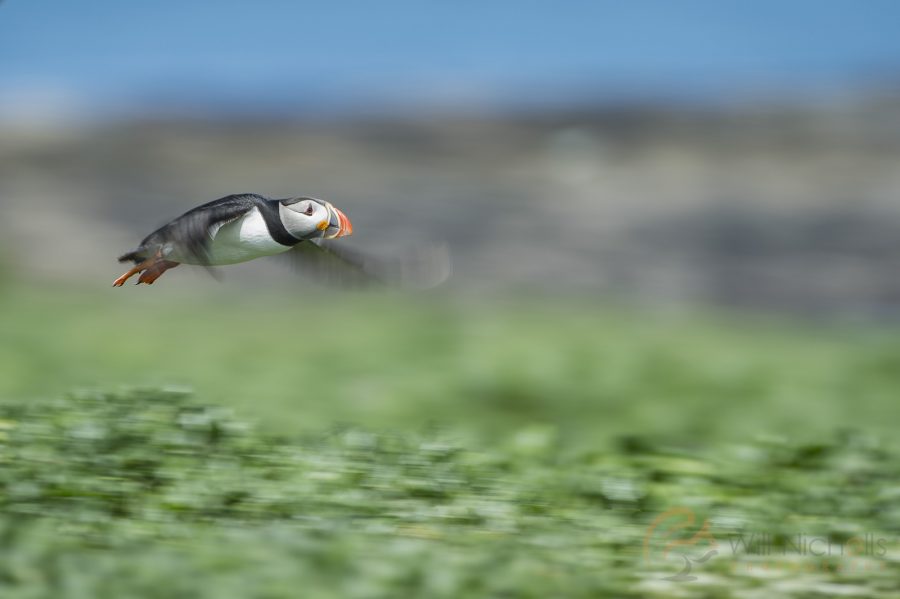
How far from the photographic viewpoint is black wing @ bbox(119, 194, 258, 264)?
Result: 96.3 inches

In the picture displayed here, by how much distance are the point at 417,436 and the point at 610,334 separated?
202 inches

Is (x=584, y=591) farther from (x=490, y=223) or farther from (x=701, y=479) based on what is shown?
(x=490, y=223)

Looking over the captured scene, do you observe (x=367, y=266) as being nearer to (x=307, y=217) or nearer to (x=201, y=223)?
(x=307, y=217)

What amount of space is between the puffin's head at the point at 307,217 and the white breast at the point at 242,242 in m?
0.05

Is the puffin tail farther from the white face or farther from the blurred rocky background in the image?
the blurred rocky background

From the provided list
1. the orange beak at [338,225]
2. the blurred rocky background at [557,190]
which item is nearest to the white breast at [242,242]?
the orange beak at [338,225]

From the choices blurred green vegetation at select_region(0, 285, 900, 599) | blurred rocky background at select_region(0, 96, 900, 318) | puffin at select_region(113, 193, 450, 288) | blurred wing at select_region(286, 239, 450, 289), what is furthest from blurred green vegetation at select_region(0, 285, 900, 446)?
puffin at select_region(113, 193, 450, 288)

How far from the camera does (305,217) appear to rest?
2404 mm

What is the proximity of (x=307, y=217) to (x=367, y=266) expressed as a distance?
0.34 m

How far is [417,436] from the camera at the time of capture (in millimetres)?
5113

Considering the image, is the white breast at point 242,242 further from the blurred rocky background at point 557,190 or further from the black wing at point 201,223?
the blurred rocky background at point 557,190

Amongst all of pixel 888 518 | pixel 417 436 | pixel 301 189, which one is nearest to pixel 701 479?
pixel 888 518

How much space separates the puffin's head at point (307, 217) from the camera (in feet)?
7.86

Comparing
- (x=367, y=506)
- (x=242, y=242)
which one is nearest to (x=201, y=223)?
(x=242, y=242)
